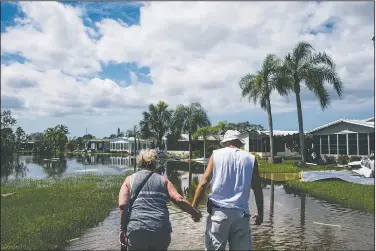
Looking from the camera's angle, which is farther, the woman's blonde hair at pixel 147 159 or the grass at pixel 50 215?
the grass at pixel 50 215

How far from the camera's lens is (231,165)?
4.42 m

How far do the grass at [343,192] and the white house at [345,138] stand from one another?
45.3 feet

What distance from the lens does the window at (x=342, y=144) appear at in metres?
33.4

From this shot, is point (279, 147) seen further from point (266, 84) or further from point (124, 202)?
point (124, 202)

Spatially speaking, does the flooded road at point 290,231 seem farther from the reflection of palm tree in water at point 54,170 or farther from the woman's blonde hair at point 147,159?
the reflection of palm tree in water at point 54,170

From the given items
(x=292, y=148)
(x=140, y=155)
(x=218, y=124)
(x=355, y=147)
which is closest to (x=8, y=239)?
(x=140, y=155)

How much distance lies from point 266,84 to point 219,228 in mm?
31591

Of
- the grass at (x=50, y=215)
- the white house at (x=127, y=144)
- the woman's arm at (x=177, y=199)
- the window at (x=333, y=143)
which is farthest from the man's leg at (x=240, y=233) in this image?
the white house at (x=127, y=144)

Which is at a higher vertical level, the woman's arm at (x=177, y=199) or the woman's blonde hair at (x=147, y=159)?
the woman's blonde hair at (x=147, y=159)

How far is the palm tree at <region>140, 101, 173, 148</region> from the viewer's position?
71.3m

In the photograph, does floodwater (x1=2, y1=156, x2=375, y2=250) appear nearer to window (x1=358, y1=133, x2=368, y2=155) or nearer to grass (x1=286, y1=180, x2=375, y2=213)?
grass (x1=286, y1=180, x2=375, y2=213)

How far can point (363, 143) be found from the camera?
3166cm

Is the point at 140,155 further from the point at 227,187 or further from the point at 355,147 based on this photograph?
the point at 355,147

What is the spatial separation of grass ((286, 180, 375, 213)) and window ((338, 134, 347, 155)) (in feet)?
49.9
